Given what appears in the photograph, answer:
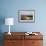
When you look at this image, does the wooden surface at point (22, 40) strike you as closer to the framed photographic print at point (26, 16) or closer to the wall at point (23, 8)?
the wall at point (23, 8)

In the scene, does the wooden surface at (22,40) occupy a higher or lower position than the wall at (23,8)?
lower

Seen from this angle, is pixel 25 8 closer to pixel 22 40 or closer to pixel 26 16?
pixel 26 16

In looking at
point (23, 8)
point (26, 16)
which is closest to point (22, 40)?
point (26, 16)

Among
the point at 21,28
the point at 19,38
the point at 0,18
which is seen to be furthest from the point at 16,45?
the point at 0,18

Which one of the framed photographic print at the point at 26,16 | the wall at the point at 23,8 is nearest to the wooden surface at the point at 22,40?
the wall at the point at 23,8

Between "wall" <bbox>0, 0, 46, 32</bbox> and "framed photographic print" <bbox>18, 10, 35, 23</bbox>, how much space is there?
0.11 metres

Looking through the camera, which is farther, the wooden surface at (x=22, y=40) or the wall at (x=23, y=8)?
the wall at (x=23, y=8)

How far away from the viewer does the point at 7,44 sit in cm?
403

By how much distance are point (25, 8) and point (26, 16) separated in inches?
11.1

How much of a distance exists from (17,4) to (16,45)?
1.45 metres

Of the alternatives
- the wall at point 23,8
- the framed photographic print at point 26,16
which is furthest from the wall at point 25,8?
the framed photographic print at point 26,16

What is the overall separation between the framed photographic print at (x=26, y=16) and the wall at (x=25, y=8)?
107 mm

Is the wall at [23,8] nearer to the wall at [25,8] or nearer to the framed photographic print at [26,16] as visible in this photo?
the wall at [25,8]

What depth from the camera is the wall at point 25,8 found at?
15.0 ft
